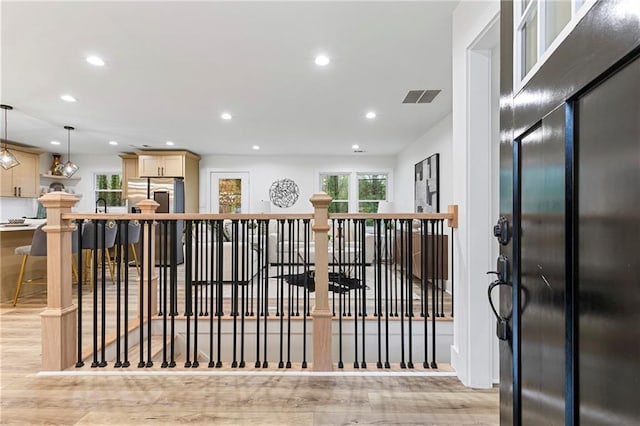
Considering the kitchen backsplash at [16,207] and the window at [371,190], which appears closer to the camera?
the kitchen backsplash at [16,207]

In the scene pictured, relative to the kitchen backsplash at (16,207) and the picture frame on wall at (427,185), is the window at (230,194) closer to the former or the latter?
the kitchen backsplash at (16,207)

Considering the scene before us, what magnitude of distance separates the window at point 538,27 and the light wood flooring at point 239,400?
1.60 m

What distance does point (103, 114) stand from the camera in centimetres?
459

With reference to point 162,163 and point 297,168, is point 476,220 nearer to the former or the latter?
point 297,168

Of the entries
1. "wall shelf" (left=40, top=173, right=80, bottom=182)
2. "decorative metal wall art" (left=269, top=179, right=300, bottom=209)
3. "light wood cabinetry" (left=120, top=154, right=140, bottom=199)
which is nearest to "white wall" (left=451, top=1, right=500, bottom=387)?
"decorative metal wall art" (left=269, top=179, right=300, bottom=209)

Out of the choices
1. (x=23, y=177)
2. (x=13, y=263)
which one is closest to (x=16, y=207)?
(x=23, y=177)

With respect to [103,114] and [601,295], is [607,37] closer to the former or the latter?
[601,295]

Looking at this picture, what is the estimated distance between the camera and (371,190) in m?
8.03

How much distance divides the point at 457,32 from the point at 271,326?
2.84 metres

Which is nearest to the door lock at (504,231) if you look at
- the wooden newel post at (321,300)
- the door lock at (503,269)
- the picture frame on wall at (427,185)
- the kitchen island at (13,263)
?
the door lock at (503,269)

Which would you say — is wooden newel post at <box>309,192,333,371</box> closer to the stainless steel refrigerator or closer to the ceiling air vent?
the ceiling air vent

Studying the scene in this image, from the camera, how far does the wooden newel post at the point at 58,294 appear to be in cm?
217

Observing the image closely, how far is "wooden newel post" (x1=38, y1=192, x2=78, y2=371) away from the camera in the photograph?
2.17 metres

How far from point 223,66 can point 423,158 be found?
149 inches
